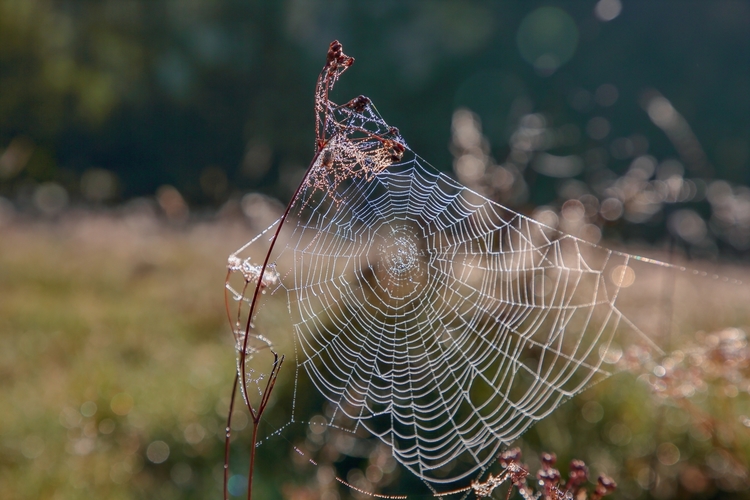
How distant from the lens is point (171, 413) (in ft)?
13.8

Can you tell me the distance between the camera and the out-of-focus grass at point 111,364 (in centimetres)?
355

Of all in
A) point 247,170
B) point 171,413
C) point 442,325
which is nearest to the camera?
point 442,325

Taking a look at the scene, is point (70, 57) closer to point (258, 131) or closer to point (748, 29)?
point (258, 131)

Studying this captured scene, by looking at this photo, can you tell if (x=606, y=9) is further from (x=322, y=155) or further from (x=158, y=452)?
(x=158, y=452)

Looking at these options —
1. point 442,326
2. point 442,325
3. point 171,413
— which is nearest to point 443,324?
point 442,325

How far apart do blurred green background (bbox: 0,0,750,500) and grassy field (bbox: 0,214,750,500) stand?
0.06 feet

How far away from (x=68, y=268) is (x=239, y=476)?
5058 mm

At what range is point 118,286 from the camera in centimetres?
721

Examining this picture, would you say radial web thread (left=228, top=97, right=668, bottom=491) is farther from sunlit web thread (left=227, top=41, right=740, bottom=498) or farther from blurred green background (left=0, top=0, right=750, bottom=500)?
blurred green background (left=0, top=0, right=750, bottom=500)

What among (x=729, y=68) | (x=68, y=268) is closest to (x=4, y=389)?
(x=68, y=268)

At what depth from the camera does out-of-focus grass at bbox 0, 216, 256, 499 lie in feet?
11.6

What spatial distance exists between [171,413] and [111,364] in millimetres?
952

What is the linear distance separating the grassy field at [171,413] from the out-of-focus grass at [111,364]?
0.01 metres

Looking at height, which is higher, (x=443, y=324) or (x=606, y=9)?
(x=606, y=9)
